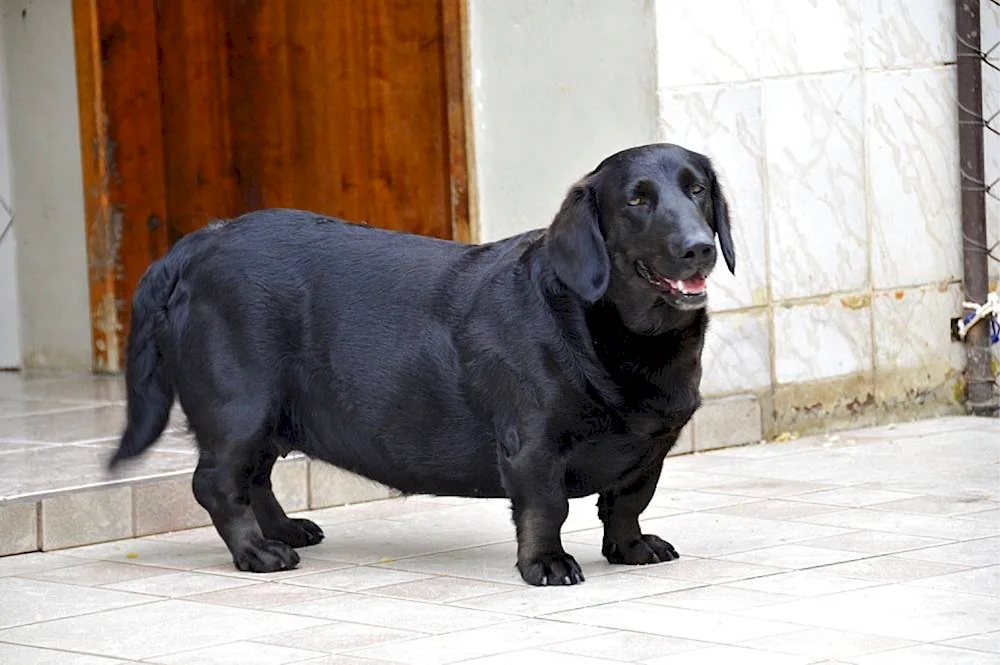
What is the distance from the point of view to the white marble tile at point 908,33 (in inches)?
317

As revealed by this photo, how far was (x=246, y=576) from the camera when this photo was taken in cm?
538

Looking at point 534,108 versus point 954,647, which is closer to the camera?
point 954,647

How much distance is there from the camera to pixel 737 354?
25.3 feet

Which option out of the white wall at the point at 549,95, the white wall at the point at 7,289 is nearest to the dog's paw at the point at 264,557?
the white wall at the point at 549,95

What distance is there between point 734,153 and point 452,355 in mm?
2649

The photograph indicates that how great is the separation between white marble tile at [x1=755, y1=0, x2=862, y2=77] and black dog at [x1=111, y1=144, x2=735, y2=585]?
260 centimetres

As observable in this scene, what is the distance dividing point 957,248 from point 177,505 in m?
3.88

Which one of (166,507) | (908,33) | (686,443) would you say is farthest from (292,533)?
(908,33)

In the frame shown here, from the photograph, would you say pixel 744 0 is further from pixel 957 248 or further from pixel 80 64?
pixel 80 64

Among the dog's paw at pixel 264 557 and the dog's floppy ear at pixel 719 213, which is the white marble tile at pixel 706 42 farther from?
the dog's paw at pixel 264 557

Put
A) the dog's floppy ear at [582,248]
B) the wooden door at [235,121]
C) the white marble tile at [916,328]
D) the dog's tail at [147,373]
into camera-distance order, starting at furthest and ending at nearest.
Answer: the wooden door at [235,121] < the white marble tile at [916,328] < the dog's tail at [147,373] < the dog's floppy ear at [582,248]

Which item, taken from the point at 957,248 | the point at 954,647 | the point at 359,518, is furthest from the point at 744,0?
A: the point at 954,647

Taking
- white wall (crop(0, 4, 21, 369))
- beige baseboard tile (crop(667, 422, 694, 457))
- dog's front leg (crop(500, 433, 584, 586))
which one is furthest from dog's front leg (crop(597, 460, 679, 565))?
white wall (crop(0, 4, 21, 369))

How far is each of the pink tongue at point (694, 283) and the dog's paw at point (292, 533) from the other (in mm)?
1540
